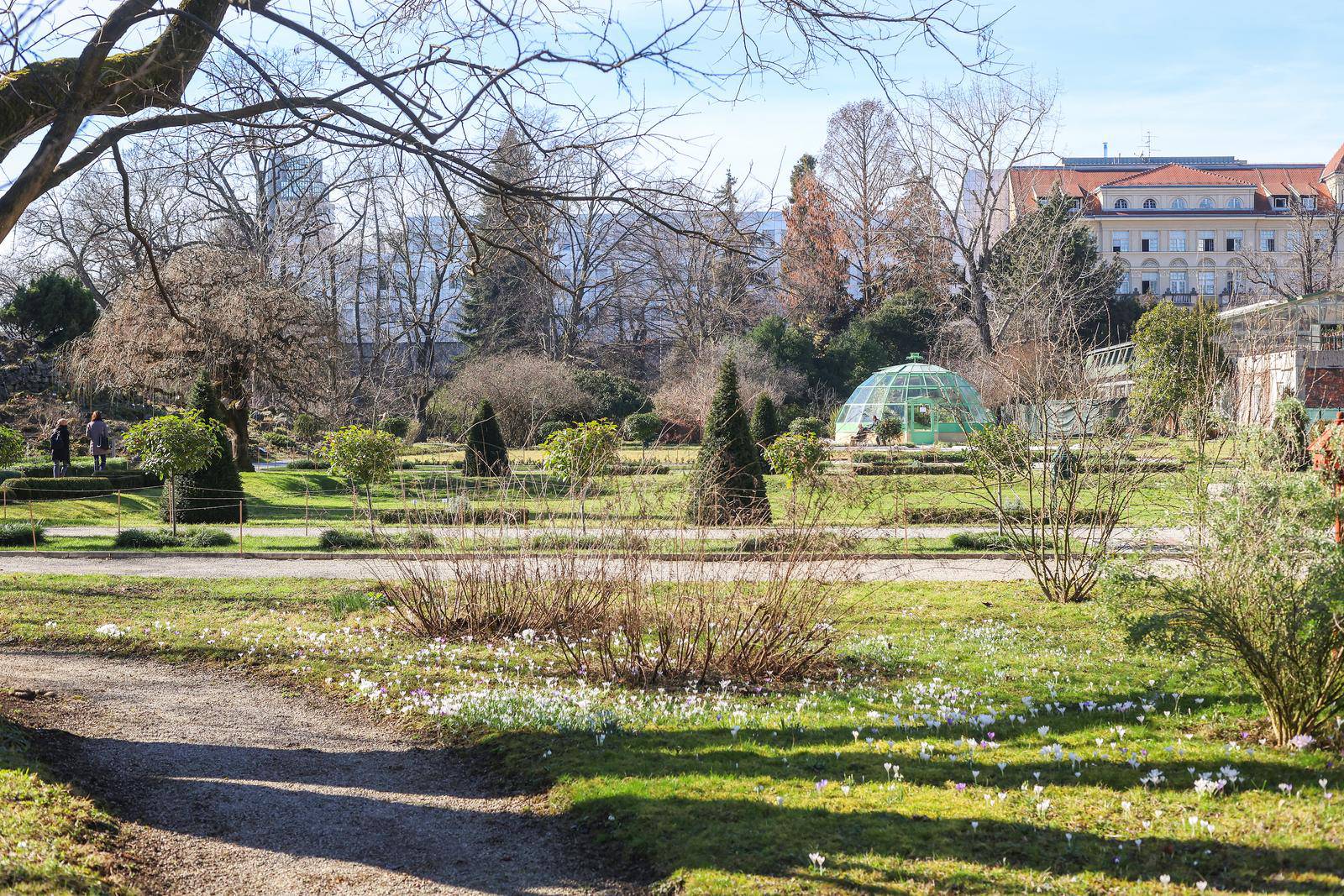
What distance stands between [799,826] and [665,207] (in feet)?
11.6

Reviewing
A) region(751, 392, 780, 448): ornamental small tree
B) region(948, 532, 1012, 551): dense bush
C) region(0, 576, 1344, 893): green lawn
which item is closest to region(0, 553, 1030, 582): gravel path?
region(948, 532, 1012, 551): dense bush

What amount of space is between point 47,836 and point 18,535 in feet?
44.9

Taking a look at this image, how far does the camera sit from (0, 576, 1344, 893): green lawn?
3537 millimetres

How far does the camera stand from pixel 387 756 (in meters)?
5.50

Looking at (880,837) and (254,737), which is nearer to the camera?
(880,837)

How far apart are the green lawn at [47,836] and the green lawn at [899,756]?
5.98 ft

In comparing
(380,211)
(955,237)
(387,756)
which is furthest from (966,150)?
(387,756)

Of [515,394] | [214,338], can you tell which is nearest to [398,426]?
[515,394]

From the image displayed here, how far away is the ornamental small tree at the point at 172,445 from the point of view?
55.1 ft

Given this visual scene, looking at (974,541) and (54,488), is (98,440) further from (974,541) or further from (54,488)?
(974,541)

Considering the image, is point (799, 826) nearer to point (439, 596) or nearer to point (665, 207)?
point (665, 207)

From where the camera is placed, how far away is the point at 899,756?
15.6 feet

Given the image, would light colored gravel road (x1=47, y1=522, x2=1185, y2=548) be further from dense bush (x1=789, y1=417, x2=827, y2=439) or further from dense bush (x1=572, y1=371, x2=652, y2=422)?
dense bush (x1=572, y1=371, x2=652, y2=422)

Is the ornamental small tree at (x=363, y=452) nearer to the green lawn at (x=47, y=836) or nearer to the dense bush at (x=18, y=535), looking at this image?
the dense bush at (x=18, y=535)
